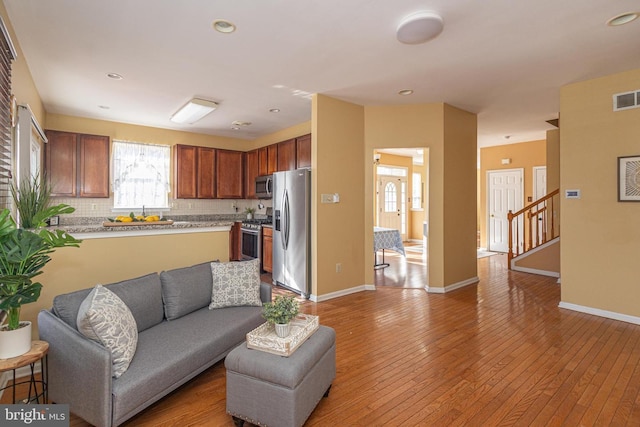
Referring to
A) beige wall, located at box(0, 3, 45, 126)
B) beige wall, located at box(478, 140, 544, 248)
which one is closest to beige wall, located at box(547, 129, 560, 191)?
beige wall, located at box(478, 140, 544, 248)

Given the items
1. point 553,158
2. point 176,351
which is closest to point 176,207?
point 176,351

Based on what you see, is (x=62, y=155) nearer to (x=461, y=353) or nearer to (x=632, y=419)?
(x=461, y=353)

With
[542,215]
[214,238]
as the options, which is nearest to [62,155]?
[214,238]

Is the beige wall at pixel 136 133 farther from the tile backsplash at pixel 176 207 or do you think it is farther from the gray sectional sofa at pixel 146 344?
the gray sectional sofa at pixel 146 344

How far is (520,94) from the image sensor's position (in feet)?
14.5

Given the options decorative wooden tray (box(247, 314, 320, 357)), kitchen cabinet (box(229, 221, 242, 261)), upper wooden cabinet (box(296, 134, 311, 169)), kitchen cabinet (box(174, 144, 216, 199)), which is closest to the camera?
decorative wooden tray (box(247, 314, 320, 357))

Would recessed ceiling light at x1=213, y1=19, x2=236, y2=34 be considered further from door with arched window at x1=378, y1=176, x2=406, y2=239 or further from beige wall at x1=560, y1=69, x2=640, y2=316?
door with arched window at x1=378, y1=176, x2=406, y2=239

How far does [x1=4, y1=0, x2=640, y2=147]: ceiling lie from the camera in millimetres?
2471

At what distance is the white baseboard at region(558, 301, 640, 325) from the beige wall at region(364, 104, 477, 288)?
1407 mm

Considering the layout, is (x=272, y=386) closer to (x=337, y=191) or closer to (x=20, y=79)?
(x=337, y=191)

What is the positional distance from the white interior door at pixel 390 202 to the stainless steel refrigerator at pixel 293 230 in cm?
481

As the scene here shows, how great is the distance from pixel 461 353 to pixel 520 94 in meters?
3.57

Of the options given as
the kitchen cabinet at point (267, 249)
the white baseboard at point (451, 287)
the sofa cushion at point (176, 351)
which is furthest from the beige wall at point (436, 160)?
the sofa cushion at point (176, 351)

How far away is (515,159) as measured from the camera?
7.88 meters
